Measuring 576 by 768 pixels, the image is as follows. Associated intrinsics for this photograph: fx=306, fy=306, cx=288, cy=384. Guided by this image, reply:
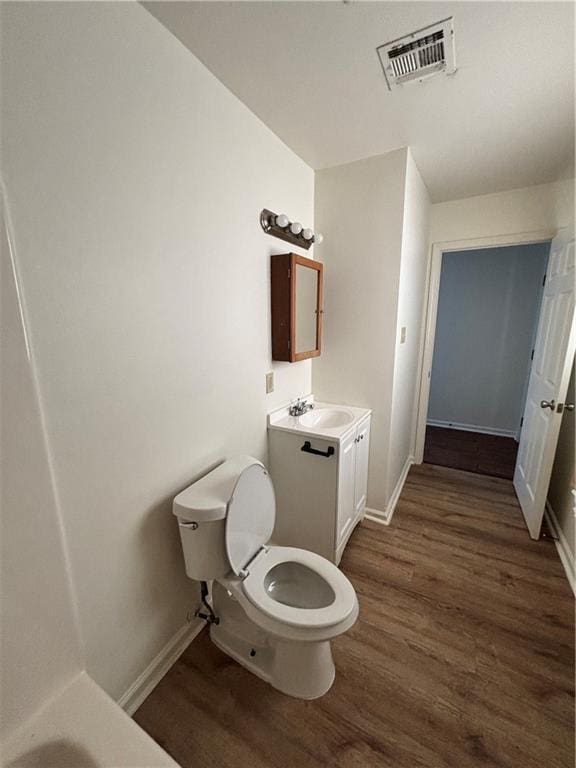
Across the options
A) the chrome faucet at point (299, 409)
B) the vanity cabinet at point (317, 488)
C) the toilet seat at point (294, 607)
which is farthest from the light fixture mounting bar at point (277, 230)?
the toilet seat at point (294, 607)

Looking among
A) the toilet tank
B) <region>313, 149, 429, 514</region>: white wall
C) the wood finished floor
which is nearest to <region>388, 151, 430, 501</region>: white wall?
<region>313, 149, 429, 514</region>: white wall

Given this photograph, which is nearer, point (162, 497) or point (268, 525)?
point (162, 497)

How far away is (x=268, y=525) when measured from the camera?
4.64ft

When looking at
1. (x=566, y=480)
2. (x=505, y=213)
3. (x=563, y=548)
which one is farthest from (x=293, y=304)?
(x=563, y=548)

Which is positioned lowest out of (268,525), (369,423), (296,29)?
(268,525)

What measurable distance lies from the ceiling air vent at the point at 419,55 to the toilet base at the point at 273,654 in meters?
2.16

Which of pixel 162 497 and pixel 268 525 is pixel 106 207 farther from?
pixel 268 525

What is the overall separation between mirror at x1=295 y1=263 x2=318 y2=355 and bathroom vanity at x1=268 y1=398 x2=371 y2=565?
464mm

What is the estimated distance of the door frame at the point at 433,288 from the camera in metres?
2.40

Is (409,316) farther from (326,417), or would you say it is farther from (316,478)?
(316,478)

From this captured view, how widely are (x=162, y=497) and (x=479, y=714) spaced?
4.76 feet

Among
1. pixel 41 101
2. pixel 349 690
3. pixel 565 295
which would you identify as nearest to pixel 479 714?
pixel 349 690

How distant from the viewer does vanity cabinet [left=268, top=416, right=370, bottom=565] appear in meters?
1.66

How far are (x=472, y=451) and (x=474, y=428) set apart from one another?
65 centimetres
